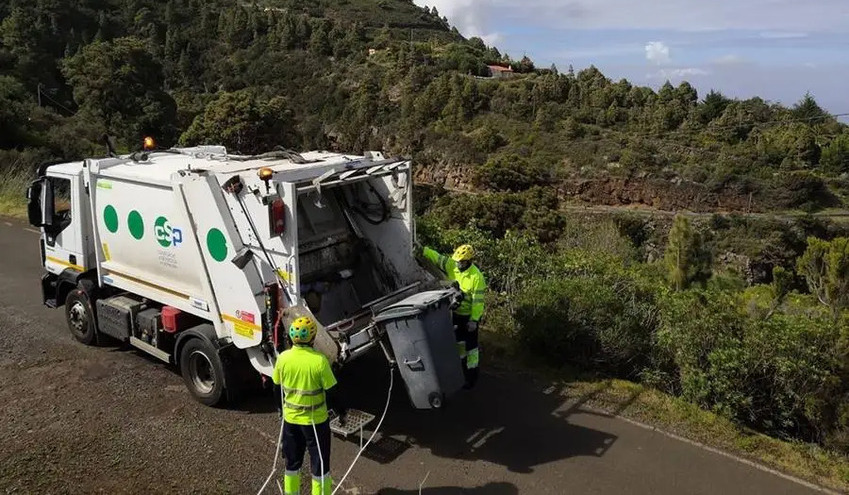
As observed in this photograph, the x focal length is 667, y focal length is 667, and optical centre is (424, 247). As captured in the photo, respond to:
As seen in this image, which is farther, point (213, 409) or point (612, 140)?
point (612, 140)

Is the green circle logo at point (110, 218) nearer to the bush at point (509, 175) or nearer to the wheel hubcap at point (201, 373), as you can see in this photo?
the wheel hubcap at point (201, 373)

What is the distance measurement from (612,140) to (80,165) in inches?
1900

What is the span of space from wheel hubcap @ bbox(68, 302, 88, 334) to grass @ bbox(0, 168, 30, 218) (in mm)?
9670

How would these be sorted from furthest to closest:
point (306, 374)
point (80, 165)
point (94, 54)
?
1. point (94, 54)
2. point (80, 165)
3. point (306, 374)

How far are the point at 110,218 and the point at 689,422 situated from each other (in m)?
6.40

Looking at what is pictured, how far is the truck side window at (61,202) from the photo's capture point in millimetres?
7977

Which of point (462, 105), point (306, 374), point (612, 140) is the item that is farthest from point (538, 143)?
point (306, 374)

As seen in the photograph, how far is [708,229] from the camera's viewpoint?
3878cm

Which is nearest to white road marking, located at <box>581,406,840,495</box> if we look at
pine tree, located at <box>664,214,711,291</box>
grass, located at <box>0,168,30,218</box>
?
pine tree, located at <box>664,214,711,291</box>

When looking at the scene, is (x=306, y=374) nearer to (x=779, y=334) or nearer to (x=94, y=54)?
(x=779, y=334)

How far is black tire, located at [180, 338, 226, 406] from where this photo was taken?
650 cm

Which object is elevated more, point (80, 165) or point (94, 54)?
point (94, 54)

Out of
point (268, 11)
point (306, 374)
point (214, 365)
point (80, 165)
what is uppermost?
point (268, 11)

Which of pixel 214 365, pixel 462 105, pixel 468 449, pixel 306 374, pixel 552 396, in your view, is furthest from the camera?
pixel 462 105
